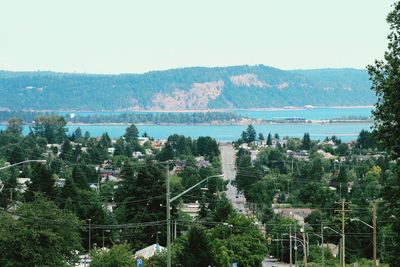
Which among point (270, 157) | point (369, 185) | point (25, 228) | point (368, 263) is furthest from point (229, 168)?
point (25, 228)

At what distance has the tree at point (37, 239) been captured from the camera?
147 ft

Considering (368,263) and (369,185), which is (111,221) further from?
(369,185)

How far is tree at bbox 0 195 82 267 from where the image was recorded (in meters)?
44.8

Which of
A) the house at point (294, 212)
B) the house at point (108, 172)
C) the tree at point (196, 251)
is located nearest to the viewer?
the tree at point (196, 251)

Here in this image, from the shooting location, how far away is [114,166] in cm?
16300

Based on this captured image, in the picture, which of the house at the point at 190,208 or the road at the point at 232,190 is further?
the road at the point at 232,190

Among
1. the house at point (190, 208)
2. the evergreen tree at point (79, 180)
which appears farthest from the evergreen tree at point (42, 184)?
the house at point (190, 208)

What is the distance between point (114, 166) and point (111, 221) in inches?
3233

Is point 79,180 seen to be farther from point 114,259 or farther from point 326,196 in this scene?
point 114,259

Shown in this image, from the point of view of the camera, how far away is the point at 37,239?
45344 mm

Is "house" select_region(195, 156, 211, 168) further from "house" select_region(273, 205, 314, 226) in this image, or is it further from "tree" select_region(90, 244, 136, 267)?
"tree" select_region(90, 244, 136, 267)

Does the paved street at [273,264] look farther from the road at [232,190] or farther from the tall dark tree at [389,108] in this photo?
the tall dark tree at [389,108]

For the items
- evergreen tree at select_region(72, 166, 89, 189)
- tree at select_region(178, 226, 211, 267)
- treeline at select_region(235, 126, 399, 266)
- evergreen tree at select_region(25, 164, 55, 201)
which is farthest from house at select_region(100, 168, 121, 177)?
tree at select_region(178, 226, 211, 267)

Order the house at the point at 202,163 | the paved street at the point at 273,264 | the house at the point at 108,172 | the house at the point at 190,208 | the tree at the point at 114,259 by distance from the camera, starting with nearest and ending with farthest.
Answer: the tree at the point at 114,259 < the paved street at the point at 273,264 < the house at the point at 190,208 < the house at the point at 108,172 < the house at the point at 202,163
